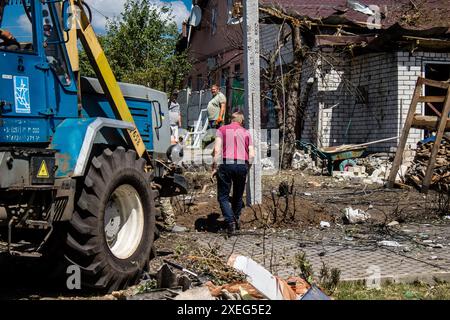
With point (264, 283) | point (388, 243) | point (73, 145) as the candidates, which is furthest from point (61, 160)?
point (388, 243)

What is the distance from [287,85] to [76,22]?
526 inches

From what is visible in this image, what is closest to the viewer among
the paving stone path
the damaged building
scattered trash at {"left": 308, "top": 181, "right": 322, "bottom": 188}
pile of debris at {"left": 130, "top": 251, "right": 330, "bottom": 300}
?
pile of debris at {"left": 130, "top": 251, "right": 330, "bottom": 300}

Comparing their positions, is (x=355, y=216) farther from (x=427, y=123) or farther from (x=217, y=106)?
(x=217, y=106)

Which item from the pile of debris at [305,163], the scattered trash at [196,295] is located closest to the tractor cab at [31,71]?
the scattered trash at [196,295]

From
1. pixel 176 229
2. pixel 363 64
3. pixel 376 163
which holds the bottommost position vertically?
pixel 176 229

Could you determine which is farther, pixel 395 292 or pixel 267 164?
pixel 267 164

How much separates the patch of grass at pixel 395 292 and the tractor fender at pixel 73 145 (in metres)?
2.59

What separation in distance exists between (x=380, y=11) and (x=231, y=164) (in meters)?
14.6

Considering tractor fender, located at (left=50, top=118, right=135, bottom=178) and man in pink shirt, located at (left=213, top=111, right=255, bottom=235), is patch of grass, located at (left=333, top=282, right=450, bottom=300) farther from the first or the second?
man in pink shirt, located at (left=213, top=111, right=255, bottom=235)

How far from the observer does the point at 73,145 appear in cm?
569

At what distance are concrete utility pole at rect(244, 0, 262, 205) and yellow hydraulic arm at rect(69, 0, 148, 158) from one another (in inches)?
136

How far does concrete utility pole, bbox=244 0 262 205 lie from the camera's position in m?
10.4

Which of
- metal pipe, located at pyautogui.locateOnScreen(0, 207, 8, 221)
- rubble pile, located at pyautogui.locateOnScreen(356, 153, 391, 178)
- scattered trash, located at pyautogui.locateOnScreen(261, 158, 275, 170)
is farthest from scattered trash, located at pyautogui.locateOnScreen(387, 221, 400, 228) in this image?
scattered trash, located at pyautogui.locateOnScreen(261, 158, 275, 170)
